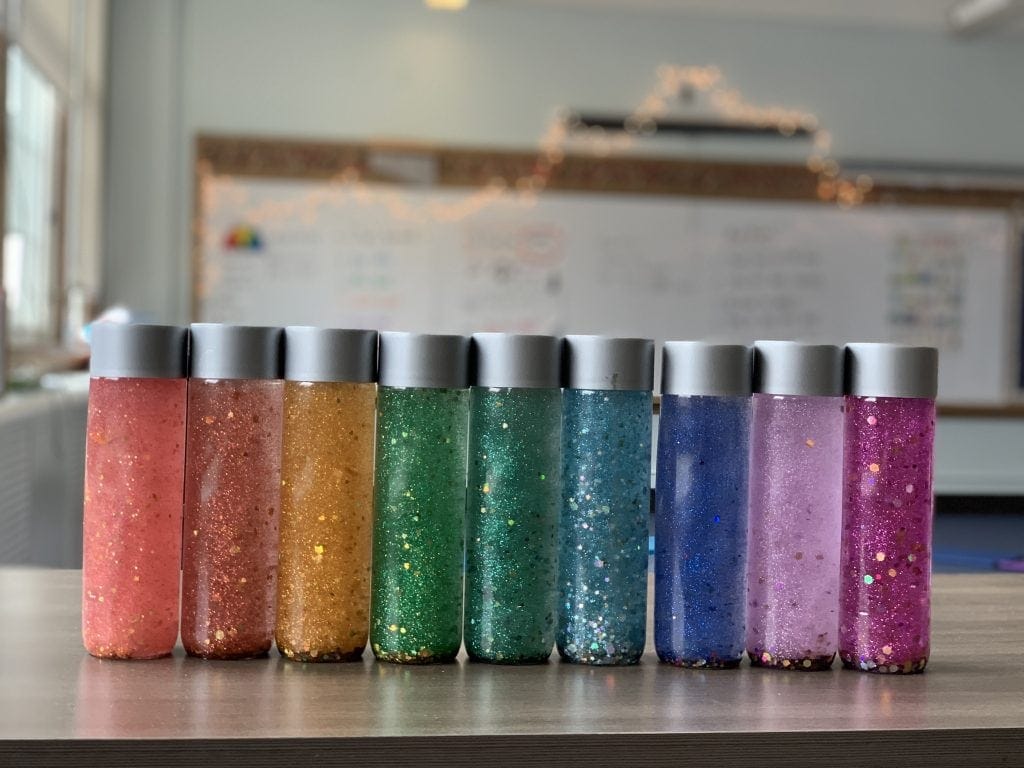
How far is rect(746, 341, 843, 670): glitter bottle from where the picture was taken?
2.74 feet

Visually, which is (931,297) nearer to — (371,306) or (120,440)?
(371,306)

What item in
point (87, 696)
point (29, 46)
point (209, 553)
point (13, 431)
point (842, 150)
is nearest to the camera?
point (87, 696)

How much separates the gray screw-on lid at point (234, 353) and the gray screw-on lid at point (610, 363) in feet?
0.63

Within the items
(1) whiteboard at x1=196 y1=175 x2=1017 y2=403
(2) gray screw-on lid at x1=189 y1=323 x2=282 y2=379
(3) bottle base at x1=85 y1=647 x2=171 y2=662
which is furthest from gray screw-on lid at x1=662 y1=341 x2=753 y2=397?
(1) whiteboard at x1=196 y1=175 x2=1017 y2=403

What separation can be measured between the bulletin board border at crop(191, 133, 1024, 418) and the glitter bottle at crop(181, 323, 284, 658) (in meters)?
4.24

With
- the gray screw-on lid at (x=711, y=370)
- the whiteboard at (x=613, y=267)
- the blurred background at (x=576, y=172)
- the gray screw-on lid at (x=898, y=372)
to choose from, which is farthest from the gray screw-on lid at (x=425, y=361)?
the whiteboard at (x=613, y=267)

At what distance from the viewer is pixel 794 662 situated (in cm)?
84

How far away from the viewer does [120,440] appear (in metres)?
0.82

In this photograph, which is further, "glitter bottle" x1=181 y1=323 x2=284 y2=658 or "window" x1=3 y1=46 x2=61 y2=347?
"window" x1=3 y1=46 x2=61 y2=347

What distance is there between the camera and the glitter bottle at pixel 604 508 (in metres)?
0.82

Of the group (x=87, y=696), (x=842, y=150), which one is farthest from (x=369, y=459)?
(x=842, y=150)

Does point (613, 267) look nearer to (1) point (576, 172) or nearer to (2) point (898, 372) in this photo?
(1) point (576, 172)

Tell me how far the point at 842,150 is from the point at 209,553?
15.9ft

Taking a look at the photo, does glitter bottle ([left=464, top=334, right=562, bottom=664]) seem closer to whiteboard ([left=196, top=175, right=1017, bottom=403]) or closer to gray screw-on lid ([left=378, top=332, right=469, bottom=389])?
gray screw-on lid ([left=378, top=332, right=469, bottom=389])
